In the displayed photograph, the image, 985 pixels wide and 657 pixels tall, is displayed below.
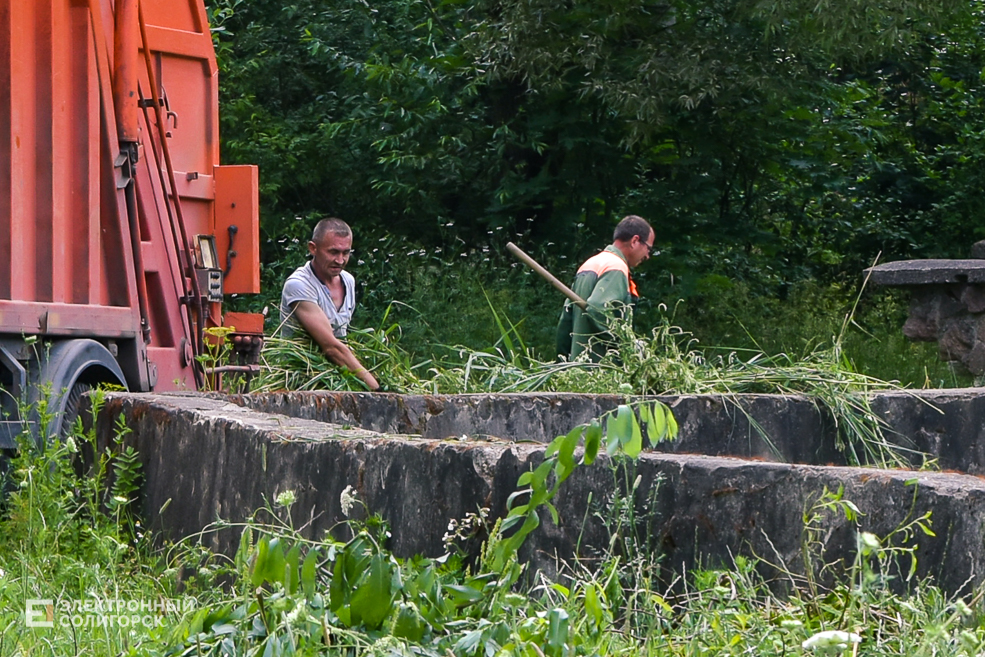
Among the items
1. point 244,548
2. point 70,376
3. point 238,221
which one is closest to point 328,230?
point 238,221

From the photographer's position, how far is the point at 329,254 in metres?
7.18

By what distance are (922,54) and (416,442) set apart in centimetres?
1363

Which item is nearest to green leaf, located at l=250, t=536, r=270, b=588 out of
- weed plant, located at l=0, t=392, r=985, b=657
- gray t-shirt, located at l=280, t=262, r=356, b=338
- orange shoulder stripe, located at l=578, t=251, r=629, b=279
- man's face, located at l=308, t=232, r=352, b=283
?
weed plant, located at l=0, t=392, r=985, b=657

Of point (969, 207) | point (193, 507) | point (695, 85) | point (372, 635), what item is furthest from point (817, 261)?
point (372, 635)

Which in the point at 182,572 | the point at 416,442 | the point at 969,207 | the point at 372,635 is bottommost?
the point at 182,572

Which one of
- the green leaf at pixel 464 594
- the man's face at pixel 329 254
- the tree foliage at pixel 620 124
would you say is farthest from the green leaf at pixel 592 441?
the tree foliage at pixel 620 124

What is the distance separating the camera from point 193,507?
4.38m

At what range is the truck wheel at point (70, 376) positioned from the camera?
4730mm

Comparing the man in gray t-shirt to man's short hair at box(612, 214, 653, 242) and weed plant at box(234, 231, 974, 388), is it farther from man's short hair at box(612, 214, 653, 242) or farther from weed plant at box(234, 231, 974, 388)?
weed plant at box(234, 231, 974, 388)

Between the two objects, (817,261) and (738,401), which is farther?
(817,261)

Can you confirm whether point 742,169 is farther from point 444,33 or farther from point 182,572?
point 182,572

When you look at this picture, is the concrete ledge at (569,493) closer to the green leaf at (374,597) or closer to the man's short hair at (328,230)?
the green leaf at (374,597)

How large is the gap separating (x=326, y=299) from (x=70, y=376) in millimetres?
2445

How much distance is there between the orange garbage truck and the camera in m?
4.91
